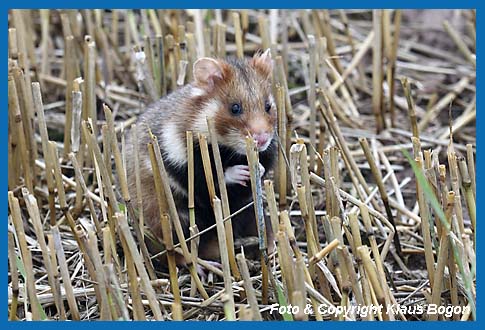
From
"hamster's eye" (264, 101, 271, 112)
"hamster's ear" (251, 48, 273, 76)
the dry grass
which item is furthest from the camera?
"hamster's ear" (251, 48, 273, 76)

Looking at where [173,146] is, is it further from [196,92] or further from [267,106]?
[267,106]

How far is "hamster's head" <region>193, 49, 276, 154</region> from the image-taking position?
15.3 feet

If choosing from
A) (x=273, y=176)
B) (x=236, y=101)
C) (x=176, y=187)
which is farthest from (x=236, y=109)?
(x=273, y=176)

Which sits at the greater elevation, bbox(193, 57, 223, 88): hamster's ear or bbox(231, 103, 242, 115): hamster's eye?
bbox(193, 57, 223, 88): hamster's ear

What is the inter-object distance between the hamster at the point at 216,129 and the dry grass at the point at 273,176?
0.10 metres

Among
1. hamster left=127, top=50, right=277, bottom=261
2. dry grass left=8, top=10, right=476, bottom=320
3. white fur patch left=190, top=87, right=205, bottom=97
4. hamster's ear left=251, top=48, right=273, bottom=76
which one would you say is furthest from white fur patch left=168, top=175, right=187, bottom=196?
hamster's ear left=251, top=48, right=273, bottom=76

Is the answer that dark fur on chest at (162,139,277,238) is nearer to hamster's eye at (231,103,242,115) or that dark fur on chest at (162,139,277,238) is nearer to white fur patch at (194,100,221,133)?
white fur patch at (194,100,221,133)

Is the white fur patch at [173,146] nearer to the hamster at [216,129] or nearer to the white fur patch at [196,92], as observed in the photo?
the hamster at [216,129]

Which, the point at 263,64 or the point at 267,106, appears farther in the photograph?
the point at 263,64

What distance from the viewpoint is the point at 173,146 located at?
15.8 ft

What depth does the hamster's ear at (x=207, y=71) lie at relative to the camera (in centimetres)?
479

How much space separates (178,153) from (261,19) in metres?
1.43

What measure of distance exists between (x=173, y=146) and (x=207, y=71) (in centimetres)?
43

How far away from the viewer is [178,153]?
4.77 meters
